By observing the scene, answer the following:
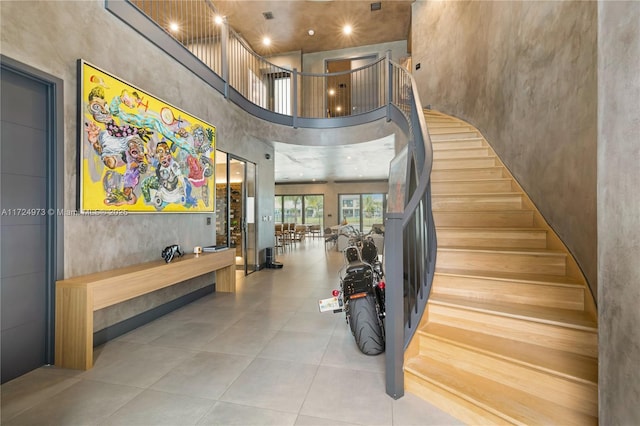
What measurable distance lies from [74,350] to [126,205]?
4.42ft

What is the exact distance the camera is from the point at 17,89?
2160mm

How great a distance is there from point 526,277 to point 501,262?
247 millimetres

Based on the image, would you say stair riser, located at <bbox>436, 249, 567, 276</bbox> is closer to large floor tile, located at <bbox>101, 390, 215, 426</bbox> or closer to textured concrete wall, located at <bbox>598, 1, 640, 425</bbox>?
textured concrete wall, located at <bbox>598, 1, 640, 425</bbox>

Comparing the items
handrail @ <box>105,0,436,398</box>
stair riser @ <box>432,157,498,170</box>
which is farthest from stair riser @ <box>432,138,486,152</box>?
handrail @ <box>105,0,436,398</box>

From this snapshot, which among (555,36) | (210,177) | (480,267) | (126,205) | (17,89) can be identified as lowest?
(480,267)

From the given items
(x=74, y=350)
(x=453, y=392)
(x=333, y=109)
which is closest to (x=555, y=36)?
(x=453, y=392)

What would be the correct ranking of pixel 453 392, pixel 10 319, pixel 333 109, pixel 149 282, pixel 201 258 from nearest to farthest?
pixel 453 392
pixel 10 319
pixel 149 282
pixel 201 258
pixel 333 109

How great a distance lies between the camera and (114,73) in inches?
111

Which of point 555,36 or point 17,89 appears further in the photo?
point 555,36

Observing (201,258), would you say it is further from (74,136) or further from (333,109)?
(333,109)

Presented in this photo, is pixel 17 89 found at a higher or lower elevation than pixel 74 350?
higher

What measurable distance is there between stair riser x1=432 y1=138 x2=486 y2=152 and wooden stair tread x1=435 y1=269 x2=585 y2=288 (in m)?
Result: 2.33

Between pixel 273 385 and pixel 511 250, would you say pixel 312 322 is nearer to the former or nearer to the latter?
pixel 273 385

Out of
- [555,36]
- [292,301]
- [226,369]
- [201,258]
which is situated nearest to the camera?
[226,369]
